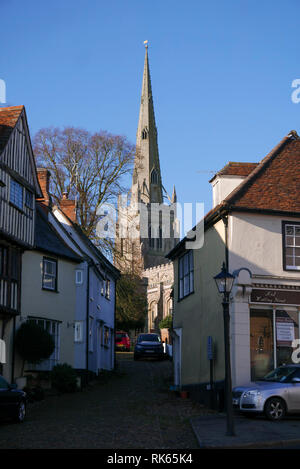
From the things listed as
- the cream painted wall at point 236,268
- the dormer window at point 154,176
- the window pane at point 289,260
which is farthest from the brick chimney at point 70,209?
the dormer window at point 154,176

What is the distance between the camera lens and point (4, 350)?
73.4 feet

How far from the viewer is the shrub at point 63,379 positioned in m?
23.9

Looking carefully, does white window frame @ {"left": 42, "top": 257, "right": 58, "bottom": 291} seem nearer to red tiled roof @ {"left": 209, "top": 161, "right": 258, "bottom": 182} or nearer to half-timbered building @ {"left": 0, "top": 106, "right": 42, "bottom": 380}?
half-timbered building @ {"left": 0, "top": 106, "right": 42, "bottom": 380}

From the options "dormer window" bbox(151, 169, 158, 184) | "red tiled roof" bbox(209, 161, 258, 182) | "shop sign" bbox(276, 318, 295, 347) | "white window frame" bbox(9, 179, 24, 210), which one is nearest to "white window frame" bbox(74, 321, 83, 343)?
"white window frame" bbox(9, 179, 24, 210)

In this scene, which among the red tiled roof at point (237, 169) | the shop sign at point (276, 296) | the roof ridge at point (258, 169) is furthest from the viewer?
the red tiled roof at point (237, 169)

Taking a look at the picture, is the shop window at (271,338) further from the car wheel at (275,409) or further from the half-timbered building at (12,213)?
the half-timbered building at (12,213)

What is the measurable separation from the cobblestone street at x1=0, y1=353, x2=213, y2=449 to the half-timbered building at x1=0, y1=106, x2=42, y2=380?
3.28 metres

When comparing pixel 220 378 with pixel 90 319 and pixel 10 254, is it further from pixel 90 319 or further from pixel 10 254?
pixel 90 319

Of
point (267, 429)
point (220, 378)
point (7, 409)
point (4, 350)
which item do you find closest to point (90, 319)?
point (4, 350)

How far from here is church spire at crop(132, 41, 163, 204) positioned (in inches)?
3885

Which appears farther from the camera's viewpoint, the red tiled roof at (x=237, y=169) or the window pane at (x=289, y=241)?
the red tiled roof at (x=237, y=169)

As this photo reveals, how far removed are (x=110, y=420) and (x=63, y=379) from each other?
8.38 metres

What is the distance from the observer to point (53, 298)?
84.3ft

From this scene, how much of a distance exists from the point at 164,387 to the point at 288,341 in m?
8.80
